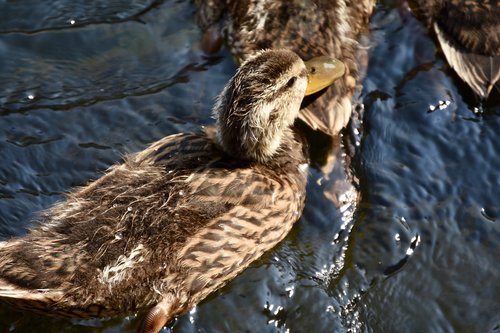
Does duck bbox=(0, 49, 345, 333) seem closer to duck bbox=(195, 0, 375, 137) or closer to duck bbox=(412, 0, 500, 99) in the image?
duck bbox=(195, 0, 375, 137)

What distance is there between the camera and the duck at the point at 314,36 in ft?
17.8

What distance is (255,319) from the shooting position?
471cm

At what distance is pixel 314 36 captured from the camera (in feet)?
18.5

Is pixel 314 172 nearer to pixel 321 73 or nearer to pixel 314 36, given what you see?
pixel 321 73

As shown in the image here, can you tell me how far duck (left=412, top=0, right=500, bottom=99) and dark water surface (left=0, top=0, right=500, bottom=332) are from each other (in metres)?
0.12

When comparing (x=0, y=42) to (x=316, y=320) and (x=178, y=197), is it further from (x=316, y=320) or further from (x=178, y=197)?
(x=316, y=320)

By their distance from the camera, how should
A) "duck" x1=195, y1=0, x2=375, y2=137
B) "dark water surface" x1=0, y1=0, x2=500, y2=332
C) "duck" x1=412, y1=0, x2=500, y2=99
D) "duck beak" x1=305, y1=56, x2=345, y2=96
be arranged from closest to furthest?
1. "dark water surface" x1=0, y1=0, x2=500, y2=332
2. "duck beak" x1=305, y1=56, x2=345, y2=96
3. "duck" x1=195, y1=0, x2=375, y2=137
4. "duck" x1=412, y1=0, x2=500, y2=99

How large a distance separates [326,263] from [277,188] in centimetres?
47

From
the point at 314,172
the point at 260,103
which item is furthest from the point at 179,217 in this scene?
the point at 314,172

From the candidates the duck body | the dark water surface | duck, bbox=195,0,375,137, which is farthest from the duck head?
the dark water surface

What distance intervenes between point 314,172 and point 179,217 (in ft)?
3.90

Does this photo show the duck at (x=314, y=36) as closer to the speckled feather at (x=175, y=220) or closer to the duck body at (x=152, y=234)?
the speckled feather at (x=175, y=220)

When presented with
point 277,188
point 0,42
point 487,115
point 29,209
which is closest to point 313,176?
point 277,188

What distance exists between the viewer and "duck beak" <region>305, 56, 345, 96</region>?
527cm
